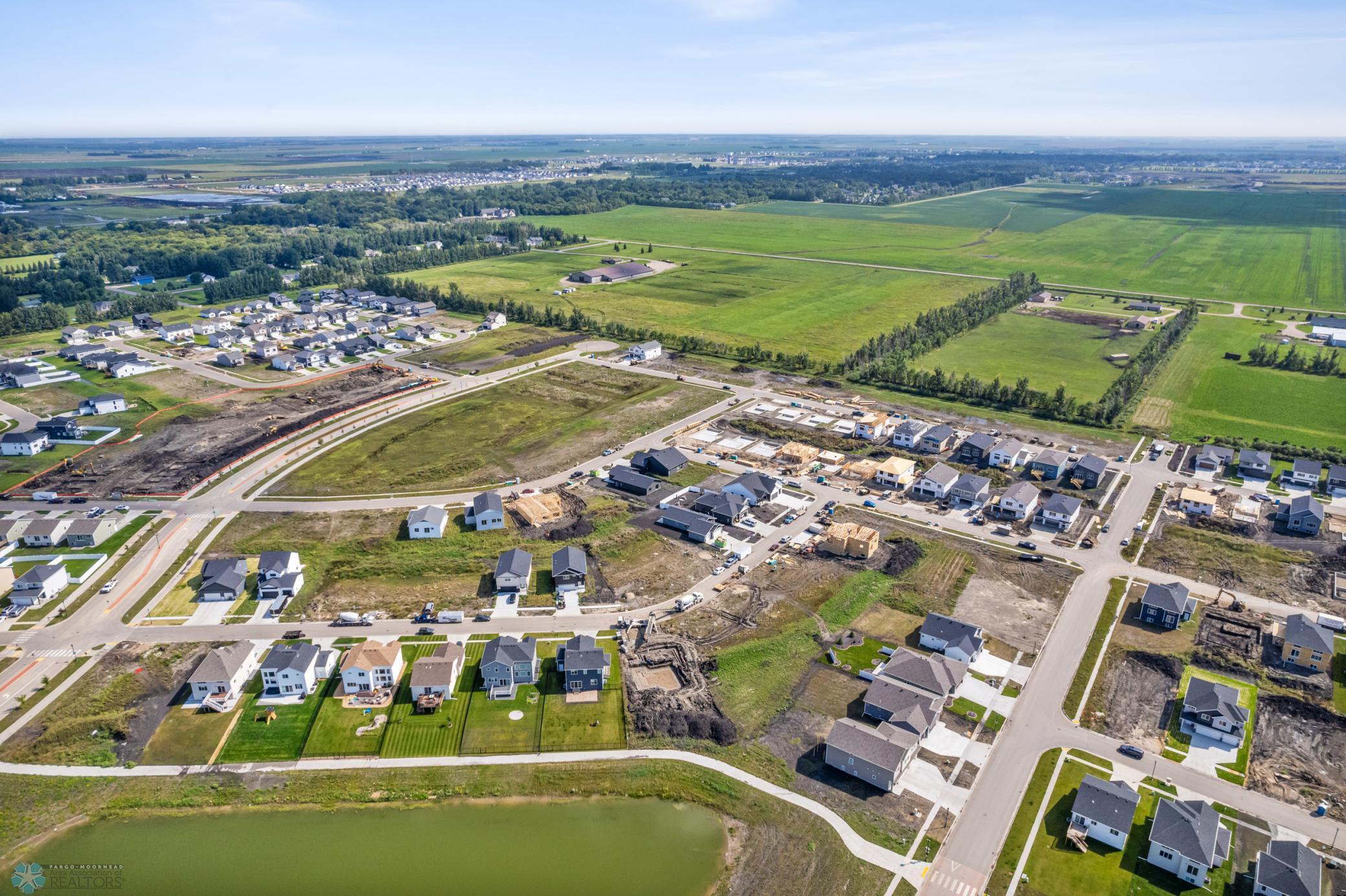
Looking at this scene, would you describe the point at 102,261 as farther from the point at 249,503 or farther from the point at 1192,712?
the point at 1192,712

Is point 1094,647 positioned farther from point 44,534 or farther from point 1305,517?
point 44,534

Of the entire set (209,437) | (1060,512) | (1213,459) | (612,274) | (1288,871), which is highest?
(612,274)

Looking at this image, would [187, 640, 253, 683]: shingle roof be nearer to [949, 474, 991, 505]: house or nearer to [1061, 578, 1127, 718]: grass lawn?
[1061, 578, 1127, 718]: grass lawn

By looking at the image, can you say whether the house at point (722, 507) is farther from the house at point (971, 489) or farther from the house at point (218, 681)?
the house at point (218, 681)

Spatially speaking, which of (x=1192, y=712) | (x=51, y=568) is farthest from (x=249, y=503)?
(x=1192, y=712)

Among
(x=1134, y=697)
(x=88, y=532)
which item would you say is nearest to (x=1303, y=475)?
(x=1134, y=697)

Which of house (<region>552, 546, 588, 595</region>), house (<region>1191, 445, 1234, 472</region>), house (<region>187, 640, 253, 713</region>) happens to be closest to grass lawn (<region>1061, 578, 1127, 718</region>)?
house (<region>1191, 445, 1234, 472</region>)
